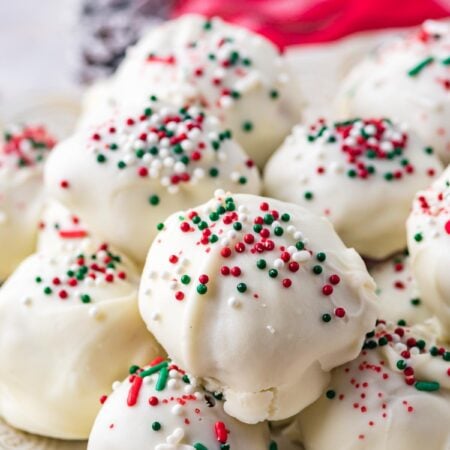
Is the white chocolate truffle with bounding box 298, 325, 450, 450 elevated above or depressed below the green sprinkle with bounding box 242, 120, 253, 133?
below

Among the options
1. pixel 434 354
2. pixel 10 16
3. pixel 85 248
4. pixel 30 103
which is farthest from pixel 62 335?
pixel 10 16

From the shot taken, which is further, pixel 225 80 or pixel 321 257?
pixel 225 80

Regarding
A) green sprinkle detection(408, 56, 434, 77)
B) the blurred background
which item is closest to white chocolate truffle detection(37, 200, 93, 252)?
green sprinkle detection(408, 56, 434, 77)

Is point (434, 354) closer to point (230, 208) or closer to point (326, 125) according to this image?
point (230, 208)

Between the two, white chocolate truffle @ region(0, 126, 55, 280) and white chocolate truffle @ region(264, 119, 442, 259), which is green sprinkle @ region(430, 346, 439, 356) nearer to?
white chocolate truffle @ region(264, 119, 442, 259)

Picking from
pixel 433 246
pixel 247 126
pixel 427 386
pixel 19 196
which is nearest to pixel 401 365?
pixel 427 386

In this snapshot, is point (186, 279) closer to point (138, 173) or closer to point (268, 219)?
point (268, 219)
